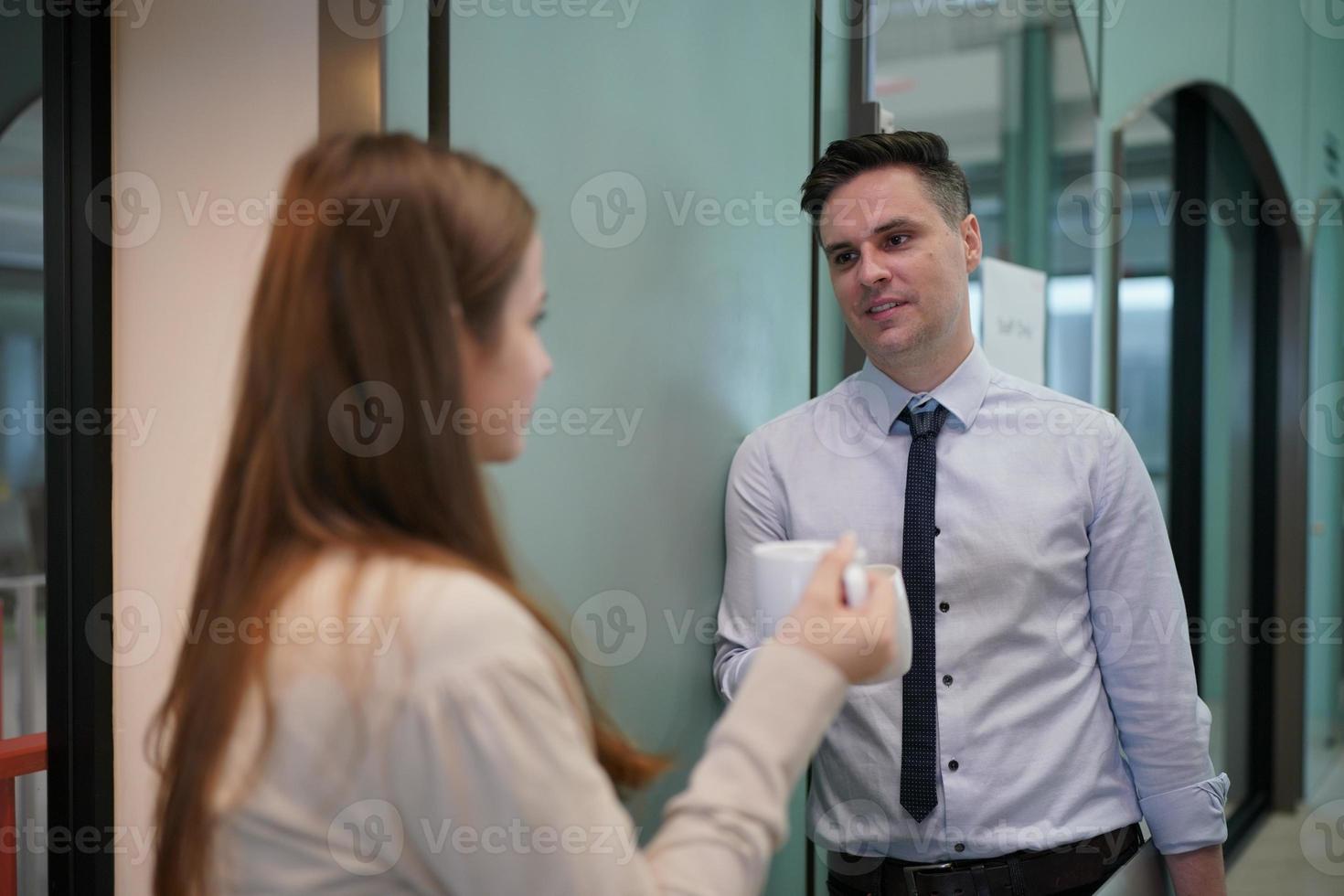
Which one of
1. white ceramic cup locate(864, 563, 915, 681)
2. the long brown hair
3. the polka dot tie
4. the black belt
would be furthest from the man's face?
the long brown hair

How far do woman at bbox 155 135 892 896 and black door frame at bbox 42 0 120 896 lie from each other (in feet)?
1.83

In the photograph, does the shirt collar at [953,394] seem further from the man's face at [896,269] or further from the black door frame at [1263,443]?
the black door frame at [1263,443]

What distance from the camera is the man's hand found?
1.50 m

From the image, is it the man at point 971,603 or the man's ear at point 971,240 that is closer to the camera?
the man at point 971,603

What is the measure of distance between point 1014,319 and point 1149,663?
1009 millimetres

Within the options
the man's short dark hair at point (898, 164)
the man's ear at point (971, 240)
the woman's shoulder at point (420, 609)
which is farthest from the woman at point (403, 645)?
the man's ear at point (971, 240)

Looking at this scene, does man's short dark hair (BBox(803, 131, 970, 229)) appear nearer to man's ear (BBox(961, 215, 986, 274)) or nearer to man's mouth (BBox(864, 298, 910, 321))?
man's ear (BBox(961, 215, 986, 274))

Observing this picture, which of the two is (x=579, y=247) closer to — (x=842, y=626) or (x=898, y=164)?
(x=898, y=164)

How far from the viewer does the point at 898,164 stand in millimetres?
1598

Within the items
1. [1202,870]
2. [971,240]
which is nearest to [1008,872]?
[1202,870]

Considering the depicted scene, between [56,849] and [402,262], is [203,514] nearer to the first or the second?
[56,849]

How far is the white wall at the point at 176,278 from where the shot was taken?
1217 millimetres

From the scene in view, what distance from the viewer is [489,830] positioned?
0.68m

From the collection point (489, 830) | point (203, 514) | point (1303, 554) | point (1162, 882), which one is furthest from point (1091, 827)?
point (1303, 554)
